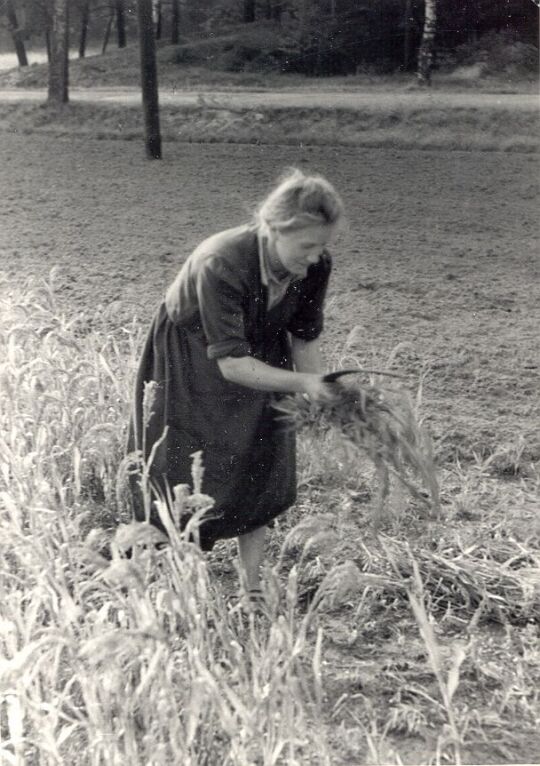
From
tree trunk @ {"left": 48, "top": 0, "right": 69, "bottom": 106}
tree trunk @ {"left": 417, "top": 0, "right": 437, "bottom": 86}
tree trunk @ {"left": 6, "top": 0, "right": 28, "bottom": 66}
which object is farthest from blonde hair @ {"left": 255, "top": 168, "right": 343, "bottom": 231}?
tree trunk @ {"left": 6, "top": 0, "right": 28, "bottom": 66}

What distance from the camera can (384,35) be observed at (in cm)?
429

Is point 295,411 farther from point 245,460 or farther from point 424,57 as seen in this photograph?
point 424,57

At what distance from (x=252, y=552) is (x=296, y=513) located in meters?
0.47

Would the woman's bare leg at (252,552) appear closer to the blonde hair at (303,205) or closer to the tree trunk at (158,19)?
the blonde hair at (303,205)

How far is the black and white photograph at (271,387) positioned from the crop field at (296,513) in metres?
0.02

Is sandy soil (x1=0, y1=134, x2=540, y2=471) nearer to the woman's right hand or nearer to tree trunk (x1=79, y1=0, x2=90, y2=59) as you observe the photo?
tree trunk (x1=79, y1=0, x2=90, y2=59)

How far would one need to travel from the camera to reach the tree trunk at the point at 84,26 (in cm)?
465

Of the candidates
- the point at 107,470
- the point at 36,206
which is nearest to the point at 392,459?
the point at 107,470

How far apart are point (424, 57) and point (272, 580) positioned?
11.0ft

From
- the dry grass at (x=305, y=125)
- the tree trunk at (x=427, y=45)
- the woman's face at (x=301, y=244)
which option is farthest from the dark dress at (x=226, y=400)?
the dry grass at (x=305, y=125)

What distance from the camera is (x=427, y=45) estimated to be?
14.3ft

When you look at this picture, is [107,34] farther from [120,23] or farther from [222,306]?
[222,306]

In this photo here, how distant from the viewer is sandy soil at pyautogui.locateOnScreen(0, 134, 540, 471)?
453 centimetres

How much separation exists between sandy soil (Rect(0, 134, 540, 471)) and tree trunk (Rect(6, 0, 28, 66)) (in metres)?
1.17
